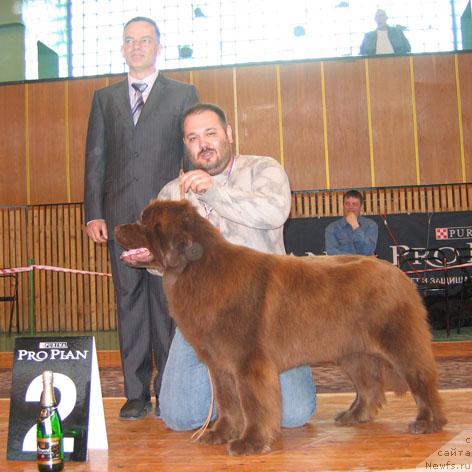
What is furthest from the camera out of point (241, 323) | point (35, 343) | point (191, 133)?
point (191, 133)

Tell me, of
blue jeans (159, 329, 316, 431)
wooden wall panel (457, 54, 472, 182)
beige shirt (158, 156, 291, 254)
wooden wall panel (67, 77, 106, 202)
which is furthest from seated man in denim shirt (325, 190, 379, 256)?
wooden wall panel (67, 77, 106, 202)

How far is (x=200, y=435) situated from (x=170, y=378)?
1.78ft

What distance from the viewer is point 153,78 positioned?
4016 mm

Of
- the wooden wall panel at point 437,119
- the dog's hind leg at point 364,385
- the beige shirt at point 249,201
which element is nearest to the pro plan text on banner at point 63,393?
the beige shirt at point 249,201

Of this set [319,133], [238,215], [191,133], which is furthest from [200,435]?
[319,133]

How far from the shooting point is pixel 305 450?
2873 millimetres

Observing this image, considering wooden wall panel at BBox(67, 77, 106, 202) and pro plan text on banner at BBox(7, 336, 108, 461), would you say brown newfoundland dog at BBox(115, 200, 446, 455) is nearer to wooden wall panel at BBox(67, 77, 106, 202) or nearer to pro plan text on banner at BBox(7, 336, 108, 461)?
pro plan text on banner at BBox(7, 336, 108, 461)

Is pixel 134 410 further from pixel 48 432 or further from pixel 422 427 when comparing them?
pixel 422 427

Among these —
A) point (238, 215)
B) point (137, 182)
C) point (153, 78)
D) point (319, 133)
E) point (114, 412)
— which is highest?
point (319, 133)

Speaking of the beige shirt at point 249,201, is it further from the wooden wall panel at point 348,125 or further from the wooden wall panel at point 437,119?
the wooden wall panel at point 437,119

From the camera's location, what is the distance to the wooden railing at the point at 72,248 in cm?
1175

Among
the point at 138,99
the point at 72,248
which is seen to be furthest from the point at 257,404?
the point at 72,248

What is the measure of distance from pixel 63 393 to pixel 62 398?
1.0 inches

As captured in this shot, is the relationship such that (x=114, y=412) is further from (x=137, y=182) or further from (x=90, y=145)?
(x=90, y=145)
